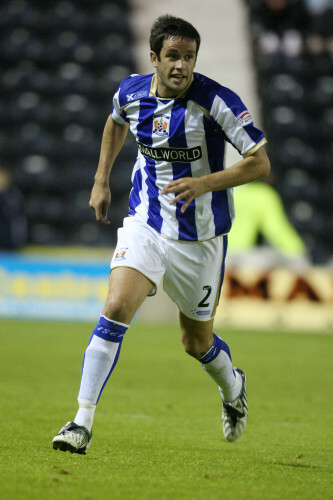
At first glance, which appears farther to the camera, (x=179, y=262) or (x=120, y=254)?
(x=179, y=262)

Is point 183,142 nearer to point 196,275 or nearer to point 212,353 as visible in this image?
point 196,275

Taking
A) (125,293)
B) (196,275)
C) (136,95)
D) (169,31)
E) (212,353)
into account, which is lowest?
(212,353)

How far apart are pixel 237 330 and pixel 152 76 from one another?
773cm

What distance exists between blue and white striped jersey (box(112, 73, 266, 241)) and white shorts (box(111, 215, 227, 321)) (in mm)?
55

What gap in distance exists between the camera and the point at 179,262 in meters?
4.39

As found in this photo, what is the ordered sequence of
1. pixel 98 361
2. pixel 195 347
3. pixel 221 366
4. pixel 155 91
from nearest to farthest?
pixel 98 361, pixel 155 91, pixel 195 347, pixel 221 366

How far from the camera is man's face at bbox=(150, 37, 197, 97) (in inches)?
161

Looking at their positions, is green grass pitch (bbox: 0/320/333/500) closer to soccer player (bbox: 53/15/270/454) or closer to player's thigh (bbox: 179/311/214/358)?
soccer player (bbox: 53/15/270/454)

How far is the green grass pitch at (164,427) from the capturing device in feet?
10.5

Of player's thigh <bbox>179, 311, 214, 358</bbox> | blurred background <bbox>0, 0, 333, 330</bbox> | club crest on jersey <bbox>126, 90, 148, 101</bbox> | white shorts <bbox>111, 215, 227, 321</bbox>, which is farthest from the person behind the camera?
blurred background <bbox>0, 0, 333, 330</bbox>

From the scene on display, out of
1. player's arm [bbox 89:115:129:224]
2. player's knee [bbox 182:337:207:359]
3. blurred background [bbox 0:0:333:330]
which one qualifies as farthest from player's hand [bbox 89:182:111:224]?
blurred background [bbox 0:0:333:330]

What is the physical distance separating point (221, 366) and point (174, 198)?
127 centimetres

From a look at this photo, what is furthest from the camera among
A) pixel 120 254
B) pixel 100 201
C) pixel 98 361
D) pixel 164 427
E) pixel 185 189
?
pixel 164 427


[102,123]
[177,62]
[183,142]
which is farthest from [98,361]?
[102,123]
